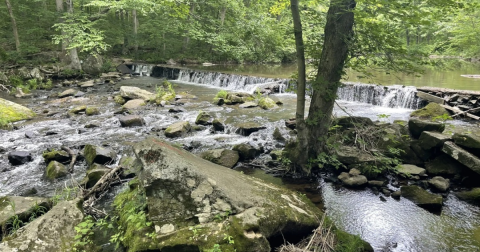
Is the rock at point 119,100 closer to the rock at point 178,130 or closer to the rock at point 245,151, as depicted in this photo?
the rock at point 178,130

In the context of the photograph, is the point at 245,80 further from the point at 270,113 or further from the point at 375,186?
the point at 375,186

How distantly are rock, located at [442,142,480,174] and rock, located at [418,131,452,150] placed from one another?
0.19m

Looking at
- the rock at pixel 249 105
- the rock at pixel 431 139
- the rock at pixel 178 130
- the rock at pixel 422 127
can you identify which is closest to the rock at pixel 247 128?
the rock at pixel 178 130

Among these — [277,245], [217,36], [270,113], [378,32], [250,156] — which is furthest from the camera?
[270,113]

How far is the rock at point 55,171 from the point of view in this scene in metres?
6.31

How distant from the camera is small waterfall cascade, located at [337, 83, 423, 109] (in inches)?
522

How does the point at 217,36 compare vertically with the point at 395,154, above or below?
above

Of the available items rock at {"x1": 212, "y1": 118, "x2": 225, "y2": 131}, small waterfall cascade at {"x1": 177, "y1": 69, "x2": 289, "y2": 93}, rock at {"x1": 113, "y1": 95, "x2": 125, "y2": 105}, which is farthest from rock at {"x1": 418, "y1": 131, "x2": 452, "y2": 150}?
rock at {"x1": 113, "y1": 95, "x2": 125, "y2": 105}

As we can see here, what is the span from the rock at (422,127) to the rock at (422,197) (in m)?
2.11

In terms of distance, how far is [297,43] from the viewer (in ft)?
18.0

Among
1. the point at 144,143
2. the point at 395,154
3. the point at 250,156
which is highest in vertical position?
the point at 144,143

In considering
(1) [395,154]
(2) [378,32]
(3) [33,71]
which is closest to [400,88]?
(1) [395,154]

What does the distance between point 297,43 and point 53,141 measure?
768 centimetres

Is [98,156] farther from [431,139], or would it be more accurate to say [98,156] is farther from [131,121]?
[431,139]
